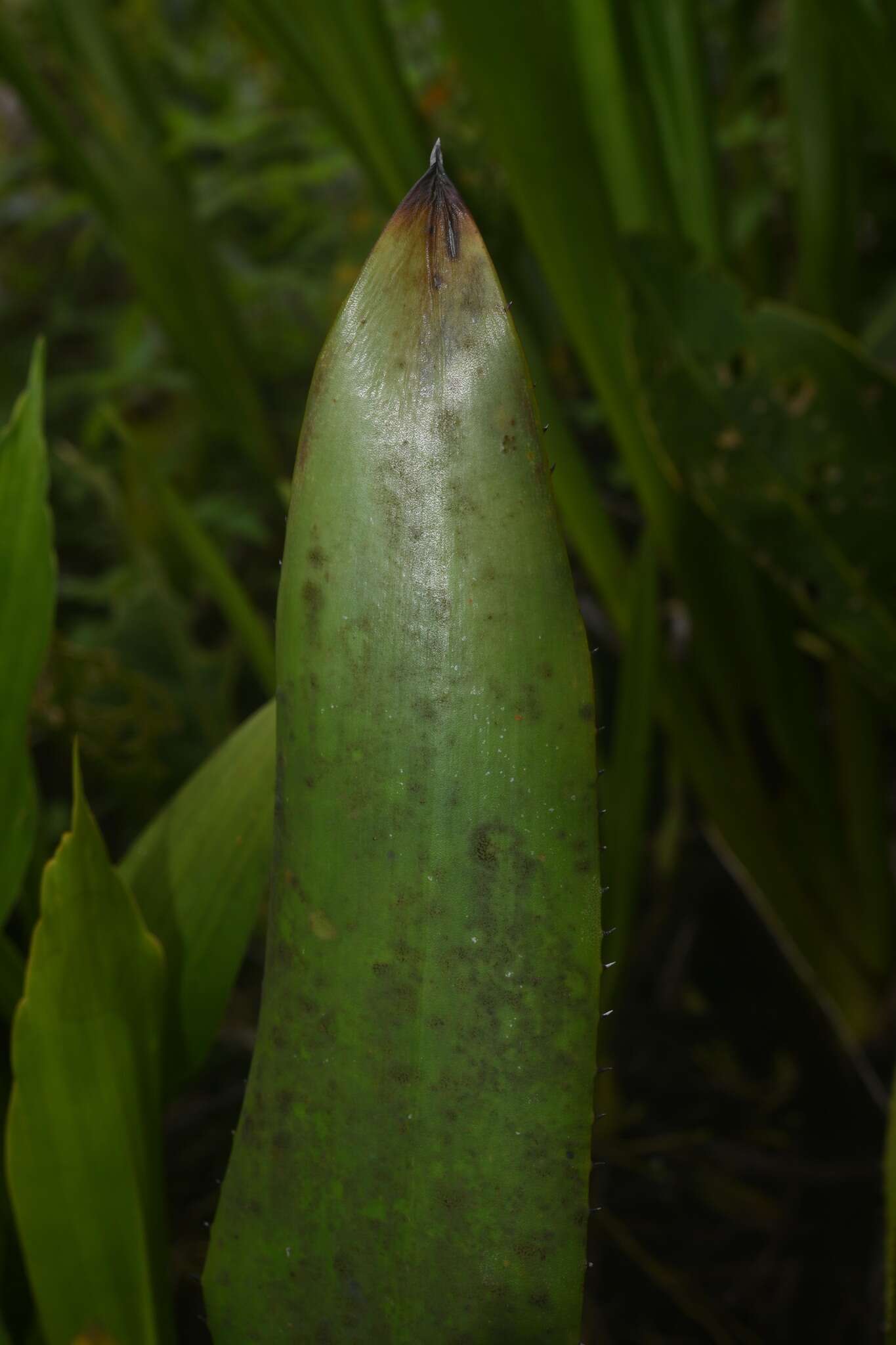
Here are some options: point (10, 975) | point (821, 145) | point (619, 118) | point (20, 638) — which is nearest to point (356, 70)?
point (619, 118)

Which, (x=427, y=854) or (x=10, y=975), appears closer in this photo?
(x=427, y=854)

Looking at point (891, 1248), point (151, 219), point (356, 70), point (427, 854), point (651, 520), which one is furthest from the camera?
point (151, 219)

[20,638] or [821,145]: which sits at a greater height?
[821,145]

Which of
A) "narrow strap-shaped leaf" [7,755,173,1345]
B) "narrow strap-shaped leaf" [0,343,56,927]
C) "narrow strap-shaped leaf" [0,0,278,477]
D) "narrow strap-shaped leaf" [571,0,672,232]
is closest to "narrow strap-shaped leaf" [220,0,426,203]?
"narrow strap-shaped leaf" [571,0,672,232]

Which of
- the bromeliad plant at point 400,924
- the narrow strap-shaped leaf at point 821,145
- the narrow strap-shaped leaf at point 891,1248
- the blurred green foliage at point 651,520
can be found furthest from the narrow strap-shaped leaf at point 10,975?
the narrow strap-shaped leaf at point 821,145

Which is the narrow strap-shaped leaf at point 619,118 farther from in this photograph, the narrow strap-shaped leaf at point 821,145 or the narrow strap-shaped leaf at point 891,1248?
the narrow strap-shaped leaf at point 891,1248

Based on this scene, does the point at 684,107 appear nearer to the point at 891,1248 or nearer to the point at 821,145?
the point at 821,145

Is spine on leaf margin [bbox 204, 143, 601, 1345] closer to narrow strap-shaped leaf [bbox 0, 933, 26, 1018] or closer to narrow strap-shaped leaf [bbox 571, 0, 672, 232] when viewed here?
narrow strap-shaped leaf [bbox 0, 933, 26, 1018]
